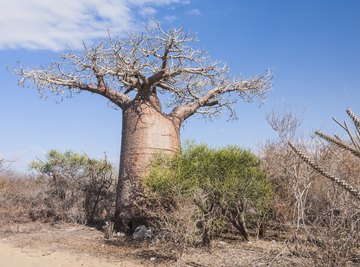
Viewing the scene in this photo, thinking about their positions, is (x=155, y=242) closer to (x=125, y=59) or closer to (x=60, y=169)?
(x=125, y=59)

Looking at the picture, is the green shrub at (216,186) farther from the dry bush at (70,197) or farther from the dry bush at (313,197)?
the dry bush at (70,197)

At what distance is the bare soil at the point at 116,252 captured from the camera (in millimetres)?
6078

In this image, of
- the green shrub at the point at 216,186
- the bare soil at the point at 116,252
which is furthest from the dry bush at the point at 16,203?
the green shrub at the point at 216,186

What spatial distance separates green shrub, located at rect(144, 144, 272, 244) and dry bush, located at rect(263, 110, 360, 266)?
1.94 ft

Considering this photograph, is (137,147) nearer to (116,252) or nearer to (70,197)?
(116,252)

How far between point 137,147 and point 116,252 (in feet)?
8.07

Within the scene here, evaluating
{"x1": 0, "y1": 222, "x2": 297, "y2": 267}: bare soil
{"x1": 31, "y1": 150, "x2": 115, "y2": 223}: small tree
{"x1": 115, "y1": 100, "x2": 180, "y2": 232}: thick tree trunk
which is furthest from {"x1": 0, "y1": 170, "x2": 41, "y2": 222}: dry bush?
{"x1": 115, "y1": 100, "x2": 180, "y2": 232}: thick tree trunk

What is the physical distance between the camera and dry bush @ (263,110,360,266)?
14.6 ft

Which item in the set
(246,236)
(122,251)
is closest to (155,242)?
(122,251)

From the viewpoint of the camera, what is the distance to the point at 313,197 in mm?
7723

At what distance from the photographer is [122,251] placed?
7113 mm

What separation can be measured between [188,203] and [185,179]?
1.88ft

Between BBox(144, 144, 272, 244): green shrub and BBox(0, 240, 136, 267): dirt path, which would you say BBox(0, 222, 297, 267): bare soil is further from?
BBox(144, 144, 272, 244): green shrub

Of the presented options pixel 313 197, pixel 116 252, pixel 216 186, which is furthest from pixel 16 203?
pixel 313 197
